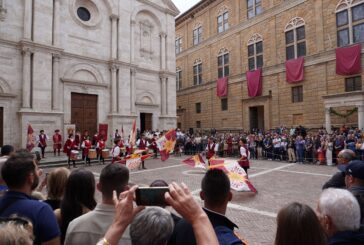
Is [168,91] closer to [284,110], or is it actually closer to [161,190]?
[284,110]

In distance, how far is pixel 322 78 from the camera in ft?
86.8

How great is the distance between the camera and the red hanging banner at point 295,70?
91.3 feet

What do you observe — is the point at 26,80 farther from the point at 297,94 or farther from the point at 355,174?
the point at 297,94

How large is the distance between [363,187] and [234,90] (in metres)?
32.2

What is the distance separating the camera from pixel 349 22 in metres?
24.8

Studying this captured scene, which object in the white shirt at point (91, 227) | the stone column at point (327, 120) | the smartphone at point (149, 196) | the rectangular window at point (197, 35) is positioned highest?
the rectangular window at point (197, 35)

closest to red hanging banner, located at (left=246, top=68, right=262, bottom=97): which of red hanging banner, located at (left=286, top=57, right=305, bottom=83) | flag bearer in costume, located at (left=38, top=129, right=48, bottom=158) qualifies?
red hanging banner, located at (left=286, top=57, right=305, bottom=83)

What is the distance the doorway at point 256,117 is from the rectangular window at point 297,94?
533 cm

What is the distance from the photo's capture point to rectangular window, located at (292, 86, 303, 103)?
28375 millimetres

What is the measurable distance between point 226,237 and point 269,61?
1263 inches

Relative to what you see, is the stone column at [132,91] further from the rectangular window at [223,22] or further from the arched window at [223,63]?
the rectangular window at [223,22]

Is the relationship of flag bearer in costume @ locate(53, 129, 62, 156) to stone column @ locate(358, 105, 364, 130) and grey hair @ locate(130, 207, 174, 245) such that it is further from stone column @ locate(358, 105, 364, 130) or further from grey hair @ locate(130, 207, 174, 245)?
stone column @ locate(358, 105, 364, 130)

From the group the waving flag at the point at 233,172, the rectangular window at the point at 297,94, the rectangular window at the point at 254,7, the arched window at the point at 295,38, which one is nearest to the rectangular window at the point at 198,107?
the rectangular window at the point at 254,7

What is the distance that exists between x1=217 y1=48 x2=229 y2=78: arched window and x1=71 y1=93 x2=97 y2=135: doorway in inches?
780
